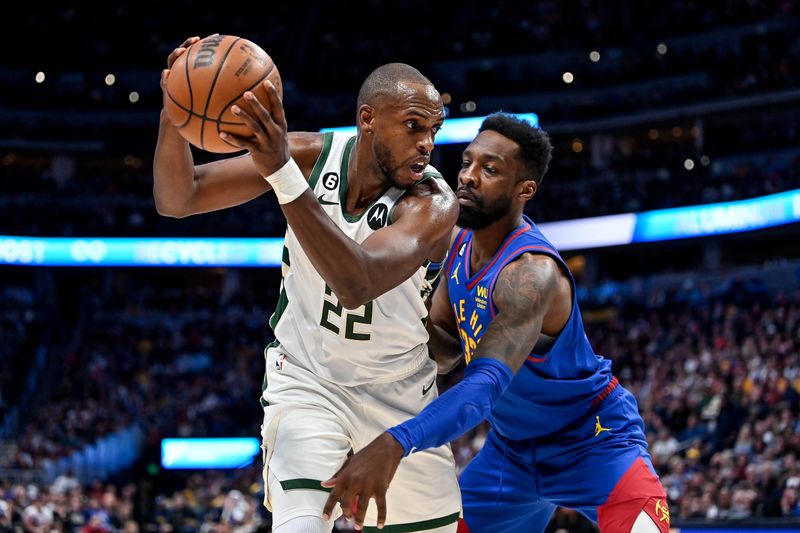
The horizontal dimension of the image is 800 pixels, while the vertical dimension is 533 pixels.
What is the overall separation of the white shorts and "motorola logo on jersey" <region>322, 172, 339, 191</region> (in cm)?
76

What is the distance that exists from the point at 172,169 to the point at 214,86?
2.21 feet

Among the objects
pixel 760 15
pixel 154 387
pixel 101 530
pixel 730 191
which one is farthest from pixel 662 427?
pixel 760 15

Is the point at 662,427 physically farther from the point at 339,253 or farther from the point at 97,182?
the point at 97,182

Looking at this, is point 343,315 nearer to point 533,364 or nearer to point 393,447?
point 393,447

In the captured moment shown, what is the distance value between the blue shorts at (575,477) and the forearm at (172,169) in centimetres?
211

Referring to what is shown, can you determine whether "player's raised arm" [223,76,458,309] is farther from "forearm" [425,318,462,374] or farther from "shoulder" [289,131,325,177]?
Result: "forearm" [425,318,462,374]

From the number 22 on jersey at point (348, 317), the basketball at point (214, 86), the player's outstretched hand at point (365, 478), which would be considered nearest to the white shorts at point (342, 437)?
the number 22 on jersey at point (348, 317)

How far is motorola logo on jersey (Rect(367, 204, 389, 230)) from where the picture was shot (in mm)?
4215

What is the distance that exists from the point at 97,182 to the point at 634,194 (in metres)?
18.1

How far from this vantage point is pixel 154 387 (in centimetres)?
2802

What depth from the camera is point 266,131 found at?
11.7 ft

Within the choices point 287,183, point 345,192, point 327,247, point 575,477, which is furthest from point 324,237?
point 575,477

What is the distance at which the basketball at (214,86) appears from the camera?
371 cm

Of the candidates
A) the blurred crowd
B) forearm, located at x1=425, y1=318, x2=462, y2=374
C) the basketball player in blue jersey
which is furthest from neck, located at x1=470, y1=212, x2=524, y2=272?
the blurred crowd
